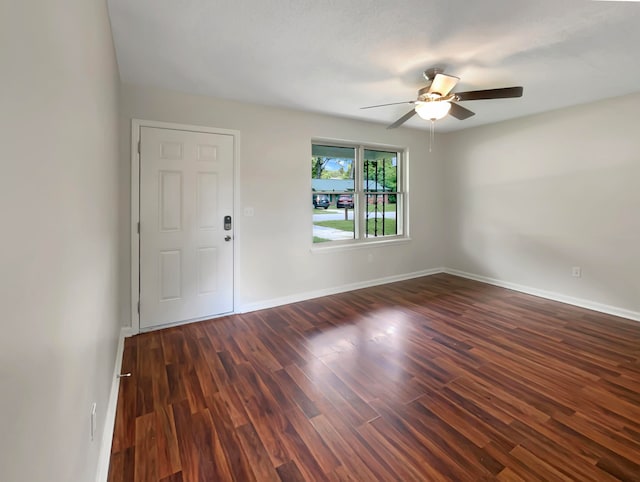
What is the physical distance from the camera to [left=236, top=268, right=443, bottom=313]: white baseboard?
3.85 m

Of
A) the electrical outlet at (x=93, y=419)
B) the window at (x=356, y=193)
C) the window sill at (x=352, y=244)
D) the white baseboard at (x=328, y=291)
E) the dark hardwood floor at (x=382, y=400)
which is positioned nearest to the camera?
the electrical outlet at (x=93, y=419)

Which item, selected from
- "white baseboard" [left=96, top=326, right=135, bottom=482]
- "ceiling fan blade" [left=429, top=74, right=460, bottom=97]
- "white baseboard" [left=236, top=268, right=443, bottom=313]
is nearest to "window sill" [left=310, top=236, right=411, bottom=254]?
"white baseboard" [left=236, top=268, right=443, bottom=313]

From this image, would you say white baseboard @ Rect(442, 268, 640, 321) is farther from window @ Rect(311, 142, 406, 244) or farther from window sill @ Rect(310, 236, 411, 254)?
window @ Rect(311, 142, 406, 244)

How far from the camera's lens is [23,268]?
60 centimetres

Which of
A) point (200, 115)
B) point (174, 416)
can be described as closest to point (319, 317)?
point (174, 416)

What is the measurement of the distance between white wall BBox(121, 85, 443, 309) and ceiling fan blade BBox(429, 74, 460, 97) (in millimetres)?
1814

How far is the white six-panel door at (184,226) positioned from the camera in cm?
320

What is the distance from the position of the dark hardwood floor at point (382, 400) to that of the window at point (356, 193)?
5.35 feet

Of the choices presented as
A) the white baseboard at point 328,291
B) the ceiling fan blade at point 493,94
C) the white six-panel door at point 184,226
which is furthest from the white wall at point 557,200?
the white six-panel door at point 184,226

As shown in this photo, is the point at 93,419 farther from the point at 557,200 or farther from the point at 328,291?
the point at 557,200

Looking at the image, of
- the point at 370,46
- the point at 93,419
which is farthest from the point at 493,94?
the point at 93,419

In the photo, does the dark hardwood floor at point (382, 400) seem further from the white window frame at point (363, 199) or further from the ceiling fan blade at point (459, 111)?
the ceiling fan blade at point (459, 111)

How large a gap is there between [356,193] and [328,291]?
A: 5.20ft

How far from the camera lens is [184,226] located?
3.37m
